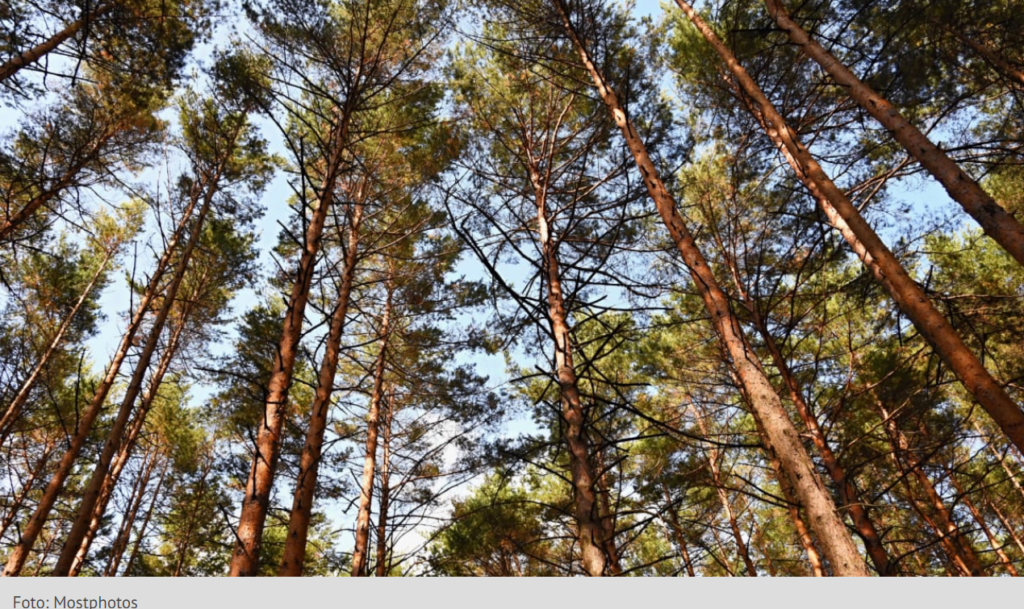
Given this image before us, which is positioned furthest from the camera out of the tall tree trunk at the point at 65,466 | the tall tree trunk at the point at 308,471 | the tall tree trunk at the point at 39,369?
the tall tree trunk at the point at 39,369

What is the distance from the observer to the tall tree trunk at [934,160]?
12.4 ft

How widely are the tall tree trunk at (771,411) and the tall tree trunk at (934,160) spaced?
2.26 metres

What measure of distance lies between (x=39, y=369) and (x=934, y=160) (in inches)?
540

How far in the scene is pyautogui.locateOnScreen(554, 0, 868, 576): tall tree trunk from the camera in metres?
2.07

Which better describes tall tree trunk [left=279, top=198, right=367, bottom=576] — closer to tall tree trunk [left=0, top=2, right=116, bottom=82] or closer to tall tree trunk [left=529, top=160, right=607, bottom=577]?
tall tree trunk [left=529, top=160, right=607, bottom=577]

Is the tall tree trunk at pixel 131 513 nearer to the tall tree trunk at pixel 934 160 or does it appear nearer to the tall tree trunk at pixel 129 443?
the tall tree trunk at pixel 129 443

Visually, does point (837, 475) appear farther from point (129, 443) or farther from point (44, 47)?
point (129, 443)

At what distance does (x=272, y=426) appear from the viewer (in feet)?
11.1

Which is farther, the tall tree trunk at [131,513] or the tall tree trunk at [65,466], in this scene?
the tall tree trunk at [131,513]

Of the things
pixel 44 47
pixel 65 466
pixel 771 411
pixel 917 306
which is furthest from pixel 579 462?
pixel 44 47

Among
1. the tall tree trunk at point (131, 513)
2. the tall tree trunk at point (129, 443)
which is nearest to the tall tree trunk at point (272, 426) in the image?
the tall tree trunk at point (129, 443)

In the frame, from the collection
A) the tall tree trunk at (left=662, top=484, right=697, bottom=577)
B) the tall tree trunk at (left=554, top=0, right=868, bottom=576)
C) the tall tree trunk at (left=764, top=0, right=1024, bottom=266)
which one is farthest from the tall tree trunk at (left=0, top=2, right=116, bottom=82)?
the tall tree trunk at (left=764, top=0, right=1024, bottom=266)

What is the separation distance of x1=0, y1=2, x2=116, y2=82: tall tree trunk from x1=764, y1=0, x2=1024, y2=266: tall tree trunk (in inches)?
323

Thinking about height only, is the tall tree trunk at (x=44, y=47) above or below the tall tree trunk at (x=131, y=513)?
above
